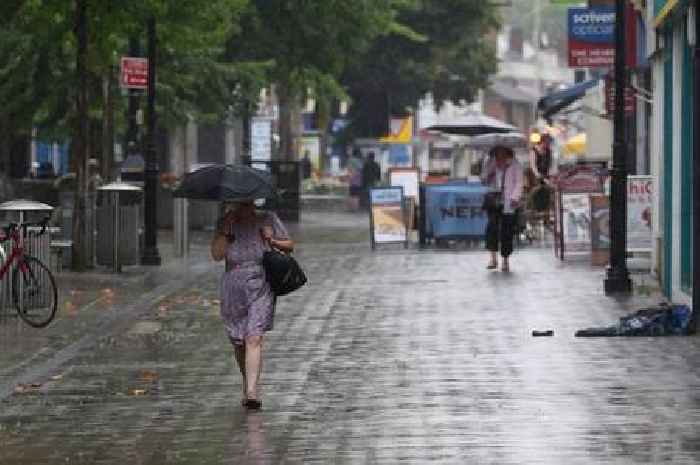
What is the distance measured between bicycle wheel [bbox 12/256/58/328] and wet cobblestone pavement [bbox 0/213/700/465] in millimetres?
→ 190

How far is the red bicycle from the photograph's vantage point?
61.0 feet

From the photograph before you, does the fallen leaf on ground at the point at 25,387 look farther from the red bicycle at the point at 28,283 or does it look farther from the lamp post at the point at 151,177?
the lamp post at the point at 151,177

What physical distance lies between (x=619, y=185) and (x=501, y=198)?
193 inches

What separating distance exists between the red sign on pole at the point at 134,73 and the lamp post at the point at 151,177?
0.84m

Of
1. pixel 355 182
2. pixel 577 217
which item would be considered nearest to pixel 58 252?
pixel 577 217

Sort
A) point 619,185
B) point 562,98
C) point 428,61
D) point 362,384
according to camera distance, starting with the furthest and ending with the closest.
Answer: point 428,61 < point 562,98 < point 619,185 < point 362,384

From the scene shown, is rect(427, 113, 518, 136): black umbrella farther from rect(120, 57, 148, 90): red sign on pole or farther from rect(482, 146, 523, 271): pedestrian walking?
rect(482, 146, 523, 271): pedestrian walking

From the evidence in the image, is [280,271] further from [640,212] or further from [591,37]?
[591,37]

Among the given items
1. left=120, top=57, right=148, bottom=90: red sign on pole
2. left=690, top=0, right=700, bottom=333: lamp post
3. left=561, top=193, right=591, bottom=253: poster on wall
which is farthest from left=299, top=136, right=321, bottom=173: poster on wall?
left=690, top=0, right=700, bottom=333: lamp post

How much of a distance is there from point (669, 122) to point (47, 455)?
454 inches

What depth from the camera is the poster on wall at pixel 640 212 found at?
24.1 metres

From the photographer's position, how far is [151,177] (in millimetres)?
27609

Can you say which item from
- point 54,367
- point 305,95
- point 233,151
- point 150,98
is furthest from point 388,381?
point 233,151

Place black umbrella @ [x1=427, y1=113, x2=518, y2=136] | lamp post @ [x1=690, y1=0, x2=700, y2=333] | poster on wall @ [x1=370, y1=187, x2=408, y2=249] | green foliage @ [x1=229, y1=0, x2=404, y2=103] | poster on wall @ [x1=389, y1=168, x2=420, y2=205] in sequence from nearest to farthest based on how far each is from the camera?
lamp post @ [x1=690, y1=0, x2=700, y2=333] → poster on wall @ [x1=370, y1=187, x2=408, y2=249] → poster on wall @ [x1=389, y1=168, x2=420, y2=205] → black umbrella @ [x1=427, y1=113, x2=518, y2=136] → green foliage @ [x1=229, y1=0, x2=404, y2=103]
